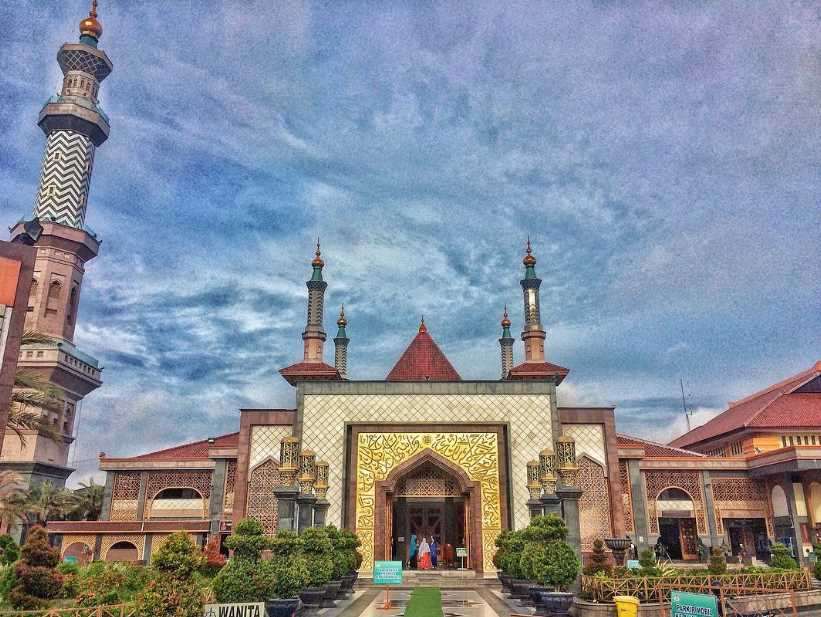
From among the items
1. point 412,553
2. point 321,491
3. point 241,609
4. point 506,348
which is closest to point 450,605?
point 241,609

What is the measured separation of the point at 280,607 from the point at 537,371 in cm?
1628

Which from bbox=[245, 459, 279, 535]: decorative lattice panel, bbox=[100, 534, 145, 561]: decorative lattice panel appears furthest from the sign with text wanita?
bbox=[100, 534, 145, 561]: decorative lattice panel

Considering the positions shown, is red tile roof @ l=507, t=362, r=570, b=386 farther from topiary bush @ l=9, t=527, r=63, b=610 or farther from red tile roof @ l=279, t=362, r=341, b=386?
topiary bush @ l=9, t=527, r=63, b=610

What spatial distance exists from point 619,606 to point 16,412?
1217 cm

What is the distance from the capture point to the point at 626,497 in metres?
22.2

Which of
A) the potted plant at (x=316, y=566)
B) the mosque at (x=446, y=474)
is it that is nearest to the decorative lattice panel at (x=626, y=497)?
the mosque at (x=446, y=474)

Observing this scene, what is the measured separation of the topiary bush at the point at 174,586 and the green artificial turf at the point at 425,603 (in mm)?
4918

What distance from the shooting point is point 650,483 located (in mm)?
23406

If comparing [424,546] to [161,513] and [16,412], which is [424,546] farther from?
[16,412]

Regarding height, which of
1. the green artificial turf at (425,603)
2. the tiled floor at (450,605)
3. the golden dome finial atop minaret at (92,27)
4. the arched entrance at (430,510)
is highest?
the golden dome finial atop minaret at (92,27)

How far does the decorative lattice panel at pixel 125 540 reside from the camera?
Answer: 2130 cm

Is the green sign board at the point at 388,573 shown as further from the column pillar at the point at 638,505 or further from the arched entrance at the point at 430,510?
the column pillar at the point at 638,505

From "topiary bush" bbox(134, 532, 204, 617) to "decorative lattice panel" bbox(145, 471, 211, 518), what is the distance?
1513 cm

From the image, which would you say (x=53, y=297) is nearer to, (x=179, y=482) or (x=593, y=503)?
(x=179, y=482)
